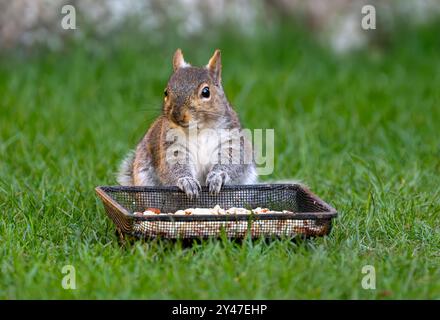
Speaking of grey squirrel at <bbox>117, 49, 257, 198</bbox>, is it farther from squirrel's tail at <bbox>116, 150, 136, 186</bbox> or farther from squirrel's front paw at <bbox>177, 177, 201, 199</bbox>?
squirrel's tail at <bbox>116, 150, 136, 186</bbox>

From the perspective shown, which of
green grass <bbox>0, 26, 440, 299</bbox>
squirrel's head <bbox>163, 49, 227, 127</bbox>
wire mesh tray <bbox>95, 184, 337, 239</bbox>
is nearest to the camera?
green grass <bbox>0, 26, 440, 299</bbox>

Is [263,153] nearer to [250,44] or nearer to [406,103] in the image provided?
[406,103]

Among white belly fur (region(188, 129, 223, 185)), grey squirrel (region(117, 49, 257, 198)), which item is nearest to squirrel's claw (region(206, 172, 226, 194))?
grey squirrel (region(117, 49, 257, 198))

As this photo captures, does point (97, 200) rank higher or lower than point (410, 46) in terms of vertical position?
lower

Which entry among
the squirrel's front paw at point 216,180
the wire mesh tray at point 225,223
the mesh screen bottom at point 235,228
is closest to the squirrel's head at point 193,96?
the squirrel's front paw at point 216,180

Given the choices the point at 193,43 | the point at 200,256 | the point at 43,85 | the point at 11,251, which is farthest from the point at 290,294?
the point at 193,43

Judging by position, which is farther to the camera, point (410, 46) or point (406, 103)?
point (410, 46)

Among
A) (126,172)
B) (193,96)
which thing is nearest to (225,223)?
(193,96)
